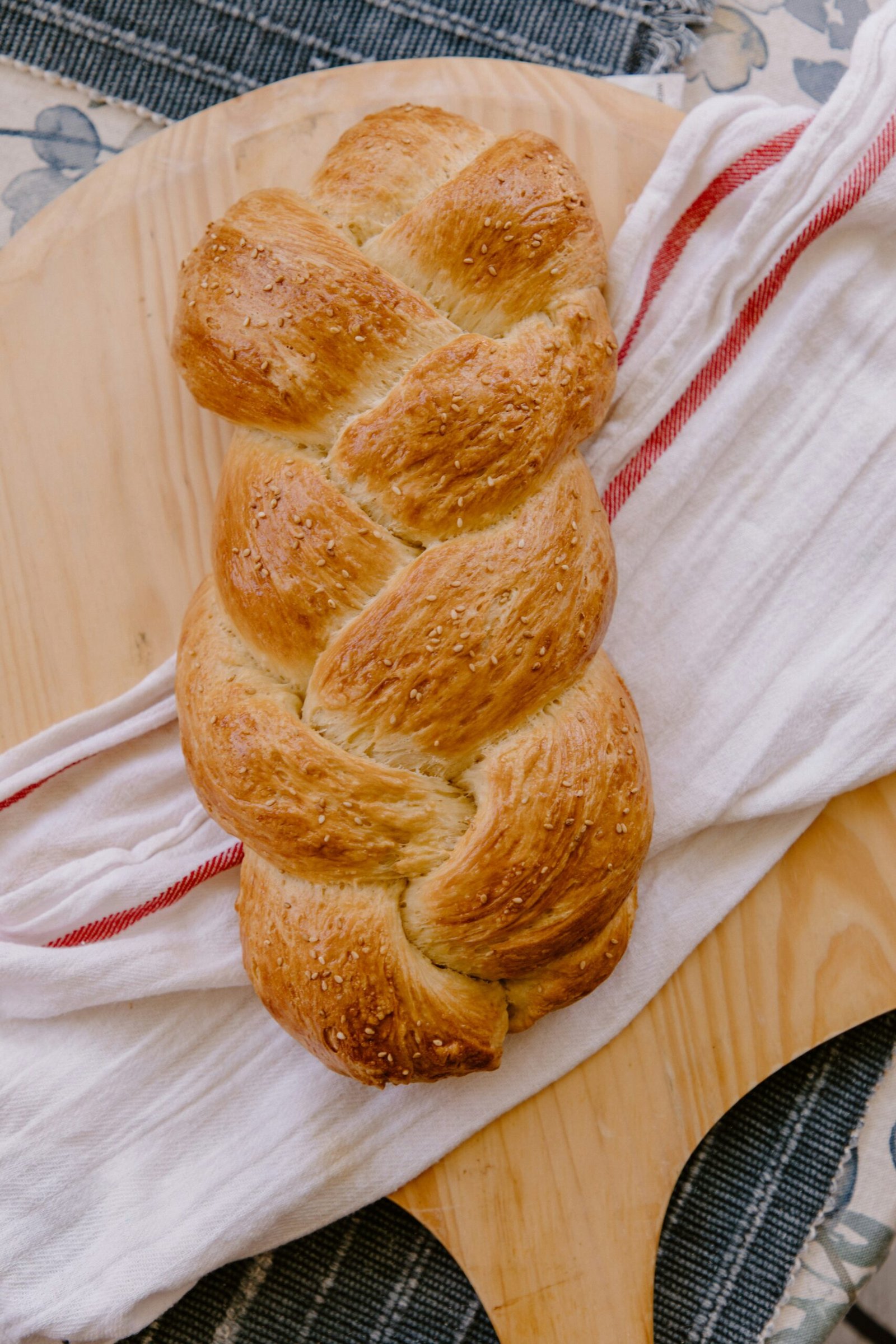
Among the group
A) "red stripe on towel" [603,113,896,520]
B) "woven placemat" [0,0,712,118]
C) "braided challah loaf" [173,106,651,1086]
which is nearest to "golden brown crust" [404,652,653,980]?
"braided challah loaf" [173,106,651,1086]

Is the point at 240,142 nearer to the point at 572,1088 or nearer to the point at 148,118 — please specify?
the point at 148,118

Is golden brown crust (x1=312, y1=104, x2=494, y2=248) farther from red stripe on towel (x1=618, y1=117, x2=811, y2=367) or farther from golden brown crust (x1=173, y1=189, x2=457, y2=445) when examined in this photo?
red stripe on towel (x1=618, y1=117, x2=811, y2=367)

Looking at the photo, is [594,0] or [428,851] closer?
[428,851]

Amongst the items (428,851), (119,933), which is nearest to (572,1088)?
(428,851)

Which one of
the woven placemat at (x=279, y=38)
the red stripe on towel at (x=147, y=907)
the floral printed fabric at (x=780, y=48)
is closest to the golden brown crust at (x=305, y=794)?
the red stripe on towel at (x=147, y=907)

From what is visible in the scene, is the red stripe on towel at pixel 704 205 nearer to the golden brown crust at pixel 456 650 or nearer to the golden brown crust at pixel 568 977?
the golden brown crust at pixel 456 650

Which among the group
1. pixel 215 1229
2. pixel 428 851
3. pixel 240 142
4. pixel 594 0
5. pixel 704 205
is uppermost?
pixel 594 0

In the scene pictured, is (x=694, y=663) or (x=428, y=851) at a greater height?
(x=694, y=663)
